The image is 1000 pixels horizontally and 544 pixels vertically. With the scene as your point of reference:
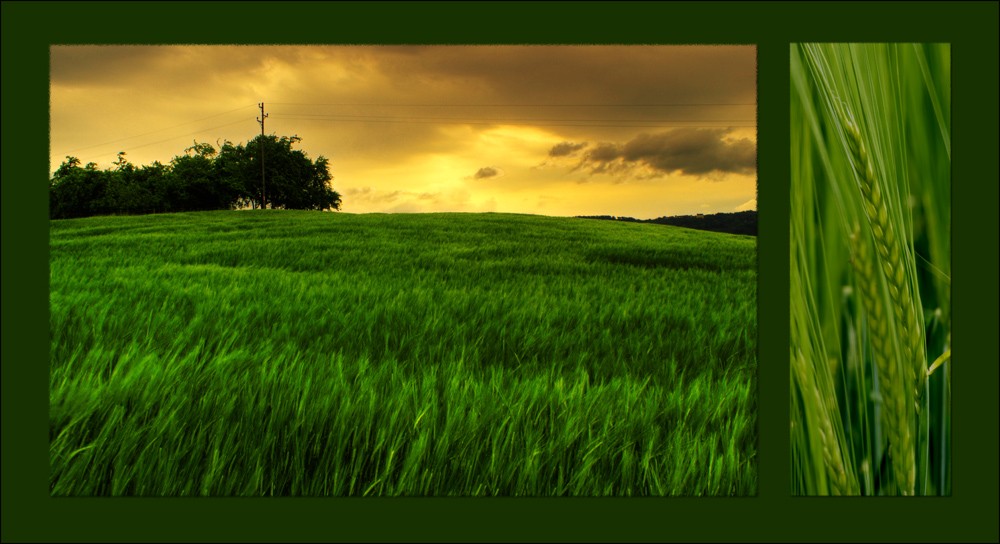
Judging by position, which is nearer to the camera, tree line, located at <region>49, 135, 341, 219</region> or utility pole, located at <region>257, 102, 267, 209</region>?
utility pole, located at <region>257, 102, 267, 209</region>

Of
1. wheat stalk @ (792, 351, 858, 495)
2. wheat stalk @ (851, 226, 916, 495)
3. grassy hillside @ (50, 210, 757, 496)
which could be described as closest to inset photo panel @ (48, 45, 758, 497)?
grassy hillside @ (50, 210, 757, 496)

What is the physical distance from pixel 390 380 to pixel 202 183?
2.20 metres

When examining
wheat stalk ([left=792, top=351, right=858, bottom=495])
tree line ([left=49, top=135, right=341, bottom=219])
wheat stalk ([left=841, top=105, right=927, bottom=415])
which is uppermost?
tree line ([left=49, top=135, right=341, bottom=219])

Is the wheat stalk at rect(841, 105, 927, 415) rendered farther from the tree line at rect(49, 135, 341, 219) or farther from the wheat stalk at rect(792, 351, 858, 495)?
the tree line at rect(49, 135, 341, 219)

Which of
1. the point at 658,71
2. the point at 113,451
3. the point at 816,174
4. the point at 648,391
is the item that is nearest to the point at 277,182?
the point at 113,451

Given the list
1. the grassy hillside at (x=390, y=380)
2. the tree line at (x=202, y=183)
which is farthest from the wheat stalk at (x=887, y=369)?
the tree line at (x=202, y=183)

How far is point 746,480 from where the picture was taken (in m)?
1.09

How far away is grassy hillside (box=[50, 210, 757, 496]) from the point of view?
3.31ft

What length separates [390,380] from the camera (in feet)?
4.11

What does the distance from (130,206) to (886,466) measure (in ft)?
11.9

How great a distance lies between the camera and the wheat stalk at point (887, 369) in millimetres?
906

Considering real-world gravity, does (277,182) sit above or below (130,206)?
above

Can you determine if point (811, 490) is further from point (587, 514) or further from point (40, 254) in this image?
point (40, 254)

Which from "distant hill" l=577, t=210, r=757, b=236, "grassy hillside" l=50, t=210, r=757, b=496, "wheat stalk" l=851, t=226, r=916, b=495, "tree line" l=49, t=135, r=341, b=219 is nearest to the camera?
"wheat stalk" l=851, t=226, r=916, b=495
